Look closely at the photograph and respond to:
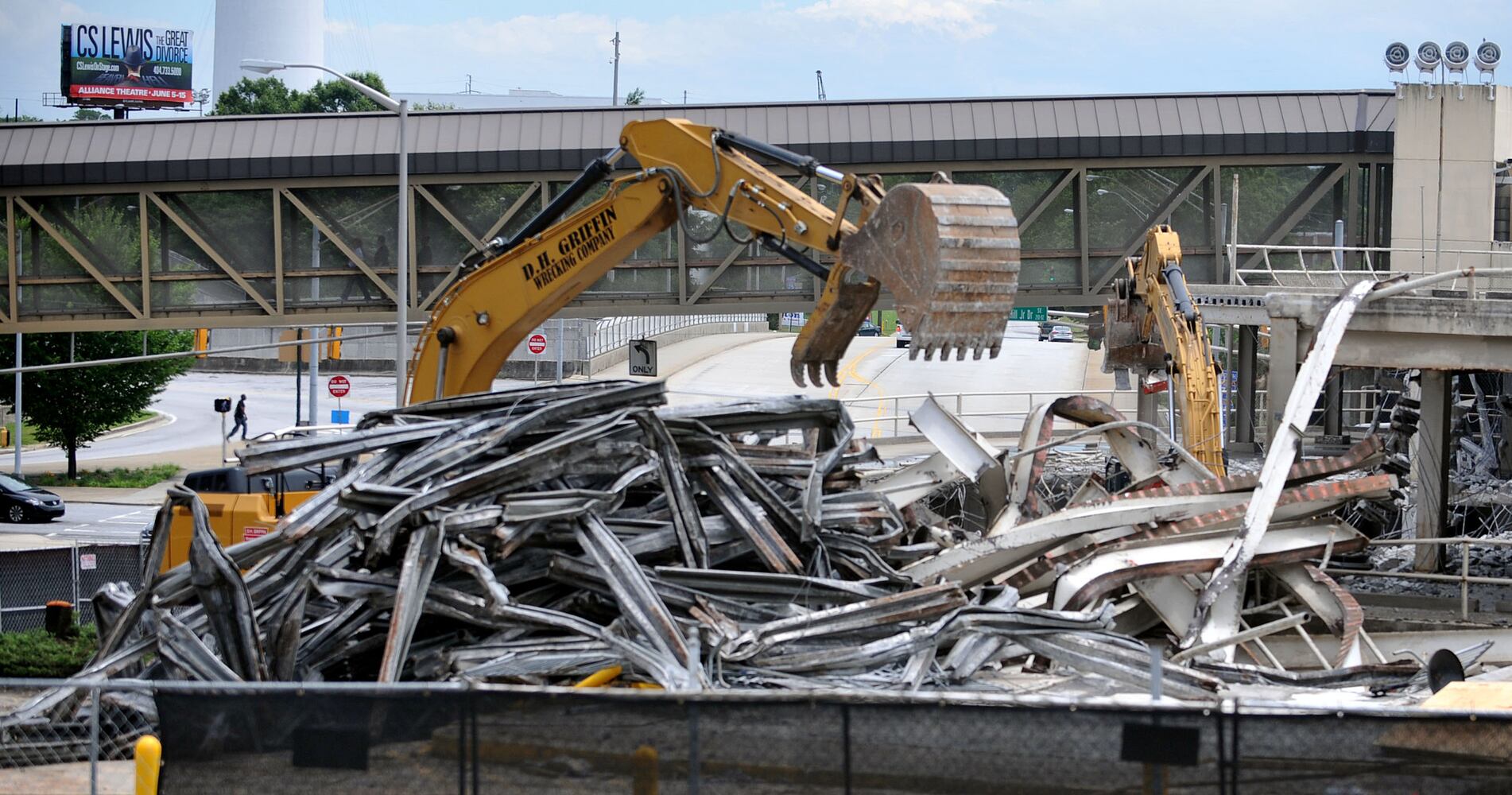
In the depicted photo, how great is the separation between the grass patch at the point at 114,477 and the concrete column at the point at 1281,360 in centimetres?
3266

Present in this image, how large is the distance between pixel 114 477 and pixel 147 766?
124ft

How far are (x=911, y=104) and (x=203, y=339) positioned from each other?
38293 mm

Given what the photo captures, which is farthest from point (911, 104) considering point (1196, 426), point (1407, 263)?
point (1196, 426)

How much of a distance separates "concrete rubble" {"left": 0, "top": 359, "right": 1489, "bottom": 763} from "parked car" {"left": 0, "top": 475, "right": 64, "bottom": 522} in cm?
2414

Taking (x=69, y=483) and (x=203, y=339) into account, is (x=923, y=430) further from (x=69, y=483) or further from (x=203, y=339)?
(x=203, y=339)

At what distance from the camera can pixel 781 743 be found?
707 centimetres

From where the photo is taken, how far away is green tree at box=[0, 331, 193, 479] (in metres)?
42.3

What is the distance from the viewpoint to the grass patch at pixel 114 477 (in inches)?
1645

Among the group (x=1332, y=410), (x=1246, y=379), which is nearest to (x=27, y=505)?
(x=1246, y=379)

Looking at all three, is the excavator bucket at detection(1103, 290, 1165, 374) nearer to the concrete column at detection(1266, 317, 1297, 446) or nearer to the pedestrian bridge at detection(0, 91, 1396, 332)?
the concrete column at detection(1266, 317, 1297, 446)

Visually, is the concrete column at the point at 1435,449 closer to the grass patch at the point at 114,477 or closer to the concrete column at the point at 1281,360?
the concrete column at the point at 1281,360

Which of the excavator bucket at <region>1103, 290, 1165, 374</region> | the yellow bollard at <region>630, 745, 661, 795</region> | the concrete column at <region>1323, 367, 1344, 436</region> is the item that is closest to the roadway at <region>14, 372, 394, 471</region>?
the excavator bucket at <region>1103, 290, 1165, 374</region>

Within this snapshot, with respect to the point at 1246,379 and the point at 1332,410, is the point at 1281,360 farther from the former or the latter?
the point at 1332,410

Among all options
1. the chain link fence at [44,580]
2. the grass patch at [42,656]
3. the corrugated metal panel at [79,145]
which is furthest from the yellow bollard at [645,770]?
the corrugated metal panel at [79,145]
